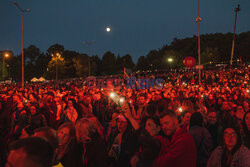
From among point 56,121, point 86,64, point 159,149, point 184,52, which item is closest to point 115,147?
point 159,149

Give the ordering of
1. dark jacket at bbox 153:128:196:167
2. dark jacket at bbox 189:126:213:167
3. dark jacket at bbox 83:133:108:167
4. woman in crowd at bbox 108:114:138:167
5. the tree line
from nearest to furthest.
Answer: dark jacket at bbox 153:128:196:167, dark jacket at bbox 83:133:108:167, woman in crowd at bbox 108:114:138:167, dark jacket at bbox 189:126:213:167, the tree line

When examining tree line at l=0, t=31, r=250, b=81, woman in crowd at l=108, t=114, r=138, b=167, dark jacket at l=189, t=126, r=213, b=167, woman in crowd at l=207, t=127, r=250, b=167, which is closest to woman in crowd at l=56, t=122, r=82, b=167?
woman in crowd at l=108, t=114, r=138, b=167

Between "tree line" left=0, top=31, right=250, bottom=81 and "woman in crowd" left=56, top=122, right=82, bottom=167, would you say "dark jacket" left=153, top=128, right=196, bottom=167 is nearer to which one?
"woman in crowd" left=56, top=122, right=82, bottom=167

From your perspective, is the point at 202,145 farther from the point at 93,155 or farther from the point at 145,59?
the point at 145,59

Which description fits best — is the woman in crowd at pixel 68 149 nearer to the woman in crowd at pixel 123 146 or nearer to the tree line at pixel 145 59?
the woman in crowd at pixel 123 146

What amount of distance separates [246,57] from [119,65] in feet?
111

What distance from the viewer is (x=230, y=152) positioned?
343 centimetres

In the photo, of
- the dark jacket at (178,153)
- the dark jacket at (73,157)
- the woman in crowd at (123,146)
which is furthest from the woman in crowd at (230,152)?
the dark jacket at (73,157)

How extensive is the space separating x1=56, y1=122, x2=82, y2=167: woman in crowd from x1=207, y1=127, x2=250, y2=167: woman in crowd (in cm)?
185

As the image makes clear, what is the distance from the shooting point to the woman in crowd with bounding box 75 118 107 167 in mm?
3107

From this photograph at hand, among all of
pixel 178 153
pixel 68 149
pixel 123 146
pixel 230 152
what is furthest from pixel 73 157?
pixel 230 152

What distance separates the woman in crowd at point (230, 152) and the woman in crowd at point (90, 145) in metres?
1.56

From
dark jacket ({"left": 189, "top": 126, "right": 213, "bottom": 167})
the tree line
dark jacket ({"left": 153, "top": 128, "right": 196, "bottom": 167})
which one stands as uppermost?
the tree line

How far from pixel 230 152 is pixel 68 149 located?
2215mm
